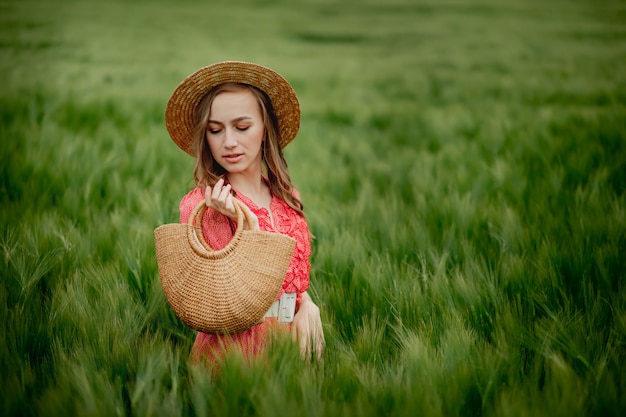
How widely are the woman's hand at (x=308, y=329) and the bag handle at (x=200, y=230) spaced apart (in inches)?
14.0

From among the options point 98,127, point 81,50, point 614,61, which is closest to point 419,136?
point 98,127

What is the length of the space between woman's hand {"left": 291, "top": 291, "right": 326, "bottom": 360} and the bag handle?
0.36 meters

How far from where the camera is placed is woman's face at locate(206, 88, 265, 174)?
1.69m

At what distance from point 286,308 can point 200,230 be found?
15.3 inches

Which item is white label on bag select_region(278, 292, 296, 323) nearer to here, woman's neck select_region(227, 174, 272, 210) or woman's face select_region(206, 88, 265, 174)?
woman's neck select_region(227, 174, 272, 210)

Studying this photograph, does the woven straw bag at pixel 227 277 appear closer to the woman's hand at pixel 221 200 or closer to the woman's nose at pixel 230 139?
the woman's hand at pixel 221 200

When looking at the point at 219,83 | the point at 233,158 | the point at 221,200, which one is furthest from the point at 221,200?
the point at 219,83

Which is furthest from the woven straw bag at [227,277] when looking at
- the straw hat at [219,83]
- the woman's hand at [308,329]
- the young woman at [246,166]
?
the straw hat at [219,83]

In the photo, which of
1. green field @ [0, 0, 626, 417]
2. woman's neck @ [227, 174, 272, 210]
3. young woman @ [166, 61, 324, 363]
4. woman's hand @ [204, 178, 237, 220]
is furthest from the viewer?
woman's neck @ [227, 174, 272, 210]

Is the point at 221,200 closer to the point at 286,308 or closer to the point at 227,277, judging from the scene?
the point at 227,277

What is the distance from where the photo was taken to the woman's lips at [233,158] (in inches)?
67.0

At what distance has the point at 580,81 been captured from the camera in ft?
22.5

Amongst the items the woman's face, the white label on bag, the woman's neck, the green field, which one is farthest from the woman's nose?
the green field

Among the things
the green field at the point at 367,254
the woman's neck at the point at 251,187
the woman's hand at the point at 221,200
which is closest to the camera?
the green field at the point at 367,254
